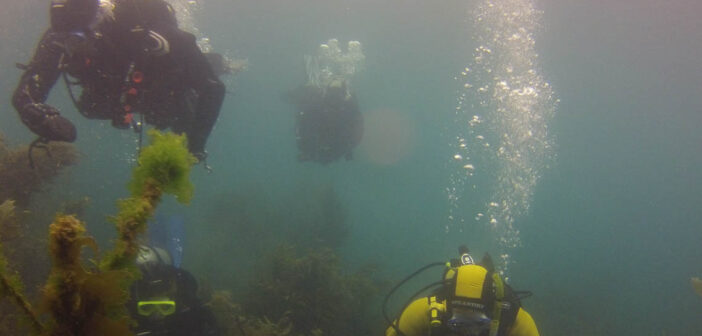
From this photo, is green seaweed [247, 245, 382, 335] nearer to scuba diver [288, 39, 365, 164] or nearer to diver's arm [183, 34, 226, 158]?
scuba diver [288, 39, 365, 164]

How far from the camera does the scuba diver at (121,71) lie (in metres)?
3.07

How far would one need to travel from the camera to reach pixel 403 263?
26.9m

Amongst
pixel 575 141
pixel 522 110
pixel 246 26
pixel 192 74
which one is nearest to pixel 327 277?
pixel 192 74

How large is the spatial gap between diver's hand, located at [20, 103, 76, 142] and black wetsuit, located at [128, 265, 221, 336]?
6.74ft

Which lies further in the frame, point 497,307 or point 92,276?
point 497,307

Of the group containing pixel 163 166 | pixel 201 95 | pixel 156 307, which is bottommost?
pixel 156 307

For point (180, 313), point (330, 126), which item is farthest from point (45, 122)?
point (330, 126)

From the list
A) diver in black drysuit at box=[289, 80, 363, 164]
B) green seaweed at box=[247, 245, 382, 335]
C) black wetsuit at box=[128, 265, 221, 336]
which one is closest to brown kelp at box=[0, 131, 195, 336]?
black wetsuit at box=[128, 265, 221, 336]

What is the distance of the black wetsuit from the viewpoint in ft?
13.4

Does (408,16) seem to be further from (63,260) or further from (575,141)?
(575,141)

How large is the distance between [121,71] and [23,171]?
5.89 meters

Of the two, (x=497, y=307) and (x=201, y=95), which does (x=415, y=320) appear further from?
(x=201, y=95)

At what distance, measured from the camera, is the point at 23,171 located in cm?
752

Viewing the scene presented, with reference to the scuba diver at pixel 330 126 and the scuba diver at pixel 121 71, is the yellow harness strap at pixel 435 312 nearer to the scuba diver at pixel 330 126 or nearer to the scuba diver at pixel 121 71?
the scuba diver at pixel 121 71
